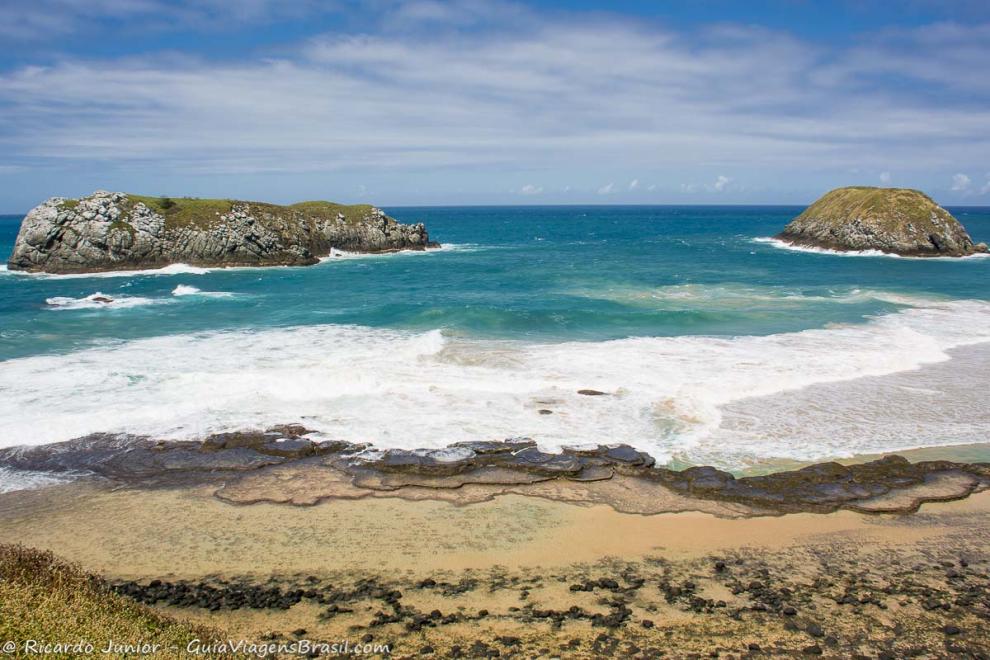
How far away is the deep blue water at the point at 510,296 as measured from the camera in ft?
125

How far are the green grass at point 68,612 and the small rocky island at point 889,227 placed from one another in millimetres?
89934

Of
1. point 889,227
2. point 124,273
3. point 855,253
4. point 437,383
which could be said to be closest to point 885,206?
point 889,227

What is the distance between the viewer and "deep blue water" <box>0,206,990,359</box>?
125 ft

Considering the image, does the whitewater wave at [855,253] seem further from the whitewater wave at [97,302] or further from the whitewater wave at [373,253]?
the whitewater wave at [97,302]

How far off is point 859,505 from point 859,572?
3.40 meters

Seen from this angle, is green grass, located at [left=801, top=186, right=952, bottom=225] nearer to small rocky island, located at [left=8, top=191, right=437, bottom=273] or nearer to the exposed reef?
small rocky island, located at [left=8, top=191, right=437, bottom=273]

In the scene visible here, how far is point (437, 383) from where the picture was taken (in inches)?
1034

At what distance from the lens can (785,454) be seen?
65.1 ft

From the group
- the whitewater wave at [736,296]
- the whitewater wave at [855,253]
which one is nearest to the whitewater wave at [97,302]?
the whitewater wave at [736,296]

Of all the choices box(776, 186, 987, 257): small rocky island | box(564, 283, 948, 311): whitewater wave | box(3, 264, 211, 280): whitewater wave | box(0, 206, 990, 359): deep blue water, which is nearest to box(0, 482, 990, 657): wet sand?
box(0, 206, 990, 359): deep blue water

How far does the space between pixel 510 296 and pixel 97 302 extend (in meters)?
29.1

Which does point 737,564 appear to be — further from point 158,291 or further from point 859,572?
point 158,291

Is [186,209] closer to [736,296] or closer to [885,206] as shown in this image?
[736,296]

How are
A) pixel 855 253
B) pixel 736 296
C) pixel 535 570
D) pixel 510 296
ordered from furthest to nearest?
pixel 855 253 < pixel 736 296 < pixel 510 296 < pixel 535 570
